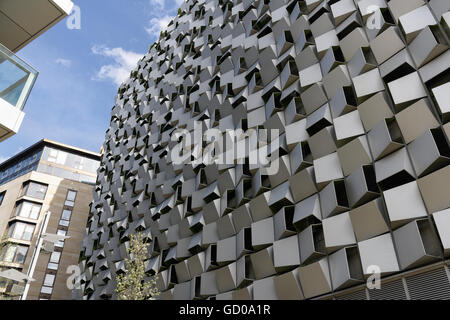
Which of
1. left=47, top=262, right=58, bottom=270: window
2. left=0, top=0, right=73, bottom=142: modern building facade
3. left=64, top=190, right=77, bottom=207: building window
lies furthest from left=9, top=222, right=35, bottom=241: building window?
left=0, top=0, right=73, bottom=142: modern building facade

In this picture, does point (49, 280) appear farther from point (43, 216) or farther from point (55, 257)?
point (43, 216)

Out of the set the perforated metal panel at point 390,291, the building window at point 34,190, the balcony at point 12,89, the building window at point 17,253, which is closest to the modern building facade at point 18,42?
the balcony at point 12,89

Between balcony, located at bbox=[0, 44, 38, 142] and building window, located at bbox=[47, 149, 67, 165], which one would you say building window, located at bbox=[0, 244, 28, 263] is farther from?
balcony, located at bbox=[0, 44, 38, 142]

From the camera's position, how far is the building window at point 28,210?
46.3 m

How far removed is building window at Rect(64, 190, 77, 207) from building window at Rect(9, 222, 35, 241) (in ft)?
15.3

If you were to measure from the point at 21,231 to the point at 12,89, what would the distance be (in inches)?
1617

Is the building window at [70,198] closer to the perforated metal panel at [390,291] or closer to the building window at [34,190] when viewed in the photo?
the building window at [34,190]

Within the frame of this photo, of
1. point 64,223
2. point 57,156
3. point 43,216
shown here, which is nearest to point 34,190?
point 43,216

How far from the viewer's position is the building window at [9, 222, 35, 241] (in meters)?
44.9

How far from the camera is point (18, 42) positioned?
39.0 ft

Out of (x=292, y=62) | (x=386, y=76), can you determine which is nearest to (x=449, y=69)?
(x=386, y=76)

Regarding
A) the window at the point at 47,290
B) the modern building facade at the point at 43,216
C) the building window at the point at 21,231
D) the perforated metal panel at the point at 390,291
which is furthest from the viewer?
the building window at the point at 21,231

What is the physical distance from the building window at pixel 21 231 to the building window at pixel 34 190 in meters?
3.62
